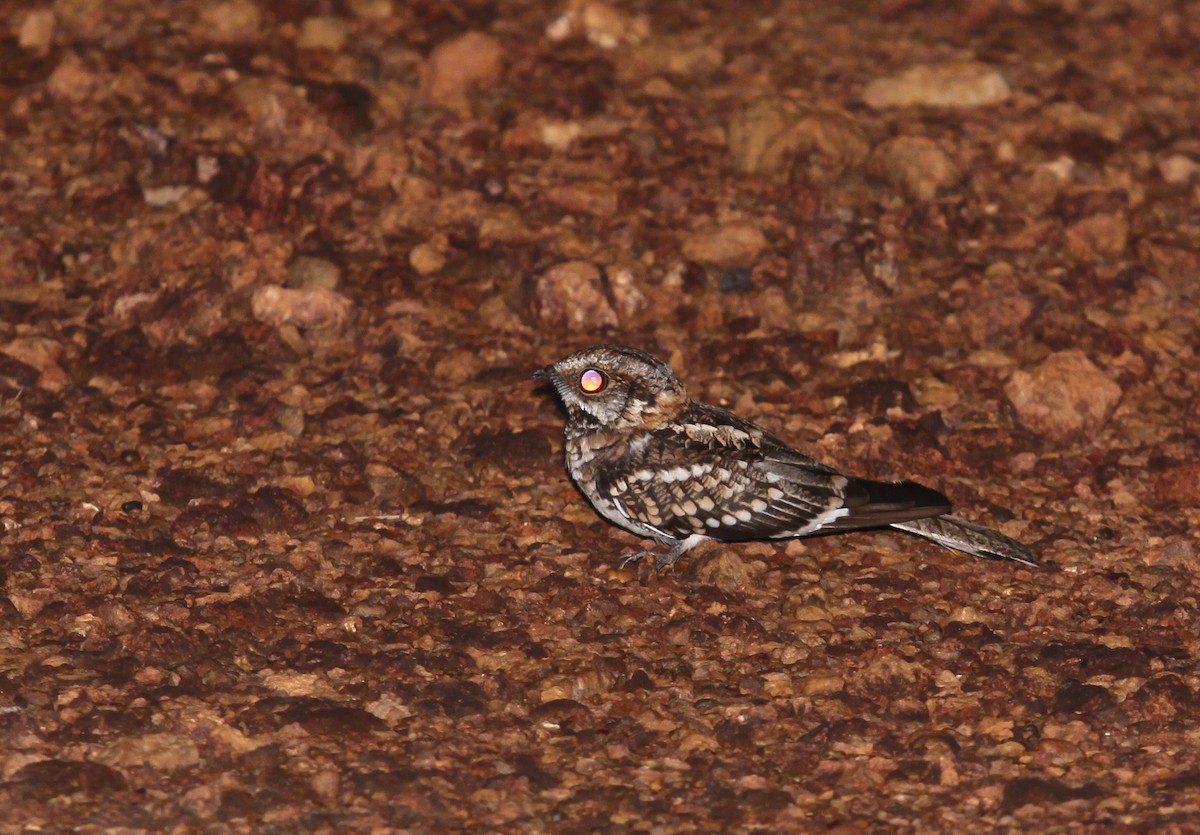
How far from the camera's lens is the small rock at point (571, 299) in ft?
30.7

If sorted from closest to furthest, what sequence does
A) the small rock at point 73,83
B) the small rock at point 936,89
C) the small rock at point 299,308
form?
the small rock at point 299,308, the small rock at point 73,83, the small rock at point 936,89

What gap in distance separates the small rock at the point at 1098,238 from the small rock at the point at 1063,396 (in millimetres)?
1431

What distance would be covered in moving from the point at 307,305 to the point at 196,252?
0.79 metres

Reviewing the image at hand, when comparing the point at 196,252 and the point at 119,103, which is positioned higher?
the point at 119,103

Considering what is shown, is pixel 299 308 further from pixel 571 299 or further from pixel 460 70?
pixel 460 70

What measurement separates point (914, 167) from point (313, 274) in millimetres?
3715

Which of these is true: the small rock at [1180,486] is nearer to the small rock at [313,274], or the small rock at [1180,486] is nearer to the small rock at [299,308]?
the small rock at [299,308]

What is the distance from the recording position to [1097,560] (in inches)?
308

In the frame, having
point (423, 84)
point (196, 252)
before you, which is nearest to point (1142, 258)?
point (423, 84)

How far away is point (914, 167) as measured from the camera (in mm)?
10375

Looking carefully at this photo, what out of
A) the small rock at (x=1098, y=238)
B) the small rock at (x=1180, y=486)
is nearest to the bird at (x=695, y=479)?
the small rock at (x=1180, y=486)

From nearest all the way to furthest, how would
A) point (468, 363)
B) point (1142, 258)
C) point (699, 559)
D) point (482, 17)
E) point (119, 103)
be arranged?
point (699, 559) → point (468, 363) → point (1142, 258) → point (119, 103) → point (482, 17)

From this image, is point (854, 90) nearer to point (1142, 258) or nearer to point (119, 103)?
point (1142, 258)

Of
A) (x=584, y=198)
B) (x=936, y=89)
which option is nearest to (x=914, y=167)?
(x=936, y=89)
